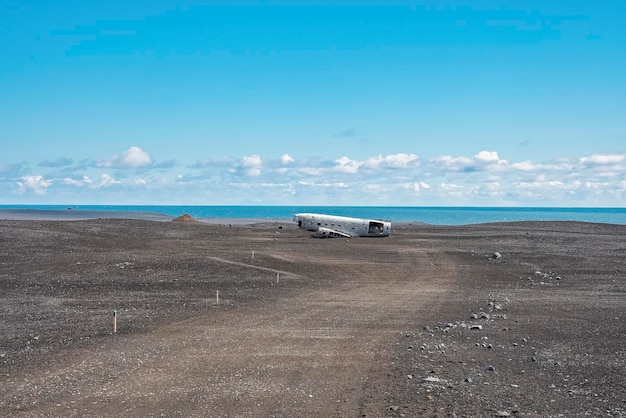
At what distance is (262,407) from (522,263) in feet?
A: 111

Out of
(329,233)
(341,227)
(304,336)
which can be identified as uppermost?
(341,227)

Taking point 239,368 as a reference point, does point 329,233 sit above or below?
above

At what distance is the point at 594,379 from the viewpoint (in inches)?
566

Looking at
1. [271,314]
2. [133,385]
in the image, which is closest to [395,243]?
[271,314]

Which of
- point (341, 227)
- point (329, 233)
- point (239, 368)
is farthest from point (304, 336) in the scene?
point (341, 227)

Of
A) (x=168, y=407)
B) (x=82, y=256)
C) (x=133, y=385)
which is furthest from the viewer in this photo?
(x=82, y=256)

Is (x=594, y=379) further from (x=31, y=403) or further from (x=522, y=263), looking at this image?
(x=522, y=263)

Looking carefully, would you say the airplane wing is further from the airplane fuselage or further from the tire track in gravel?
the tire track in gravel

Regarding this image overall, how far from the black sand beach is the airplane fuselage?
19569 millimetres

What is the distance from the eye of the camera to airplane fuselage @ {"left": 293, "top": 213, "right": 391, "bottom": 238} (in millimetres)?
62188

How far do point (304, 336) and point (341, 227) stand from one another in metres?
43.9

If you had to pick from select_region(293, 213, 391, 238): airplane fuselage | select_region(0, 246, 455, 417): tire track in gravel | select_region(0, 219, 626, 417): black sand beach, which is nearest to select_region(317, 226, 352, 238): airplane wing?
select_region(293, 213, 391, 238): airplane fuselage

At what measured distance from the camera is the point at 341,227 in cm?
6250

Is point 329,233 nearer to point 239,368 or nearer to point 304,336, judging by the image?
point 304,336
